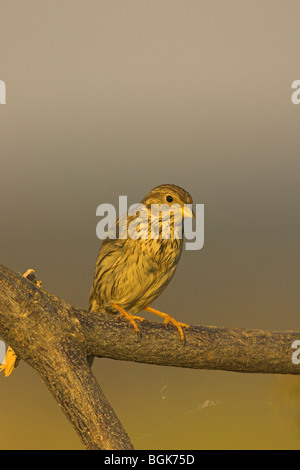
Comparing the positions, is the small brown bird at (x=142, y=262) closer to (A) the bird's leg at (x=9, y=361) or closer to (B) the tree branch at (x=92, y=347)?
(B) the tree branch at (x=92, y=347)

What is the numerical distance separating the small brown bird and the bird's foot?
0.63 metres

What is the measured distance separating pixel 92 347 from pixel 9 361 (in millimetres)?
497

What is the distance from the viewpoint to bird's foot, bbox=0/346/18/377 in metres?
3.00

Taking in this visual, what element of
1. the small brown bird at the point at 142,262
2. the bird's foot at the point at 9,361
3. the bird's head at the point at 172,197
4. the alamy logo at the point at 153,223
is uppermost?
the bird's head at the point at 172,197

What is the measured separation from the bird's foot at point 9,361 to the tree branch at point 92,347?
0.31 m

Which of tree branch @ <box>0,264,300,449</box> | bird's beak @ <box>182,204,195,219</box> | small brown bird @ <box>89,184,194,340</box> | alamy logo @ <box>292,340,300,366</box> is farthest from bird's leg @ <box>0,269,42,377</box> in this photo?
alamy logo @ <box>292,340,300,366</box>

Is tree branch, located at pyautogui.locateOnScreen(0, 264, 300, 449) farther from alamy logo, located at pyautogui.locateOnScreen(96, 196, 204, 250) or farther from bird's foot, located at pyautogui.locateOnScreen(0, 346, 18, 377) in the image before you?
alamy logo, located at pyautogui.locateOnScreen(96, 196, 204, 250)

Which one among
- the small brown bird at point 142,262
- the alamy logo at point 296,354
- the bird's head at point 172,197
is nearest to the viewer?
the alamy logo at point 296,354

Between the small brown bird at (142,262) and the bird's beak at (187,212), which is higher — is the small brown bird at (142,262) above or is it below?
below

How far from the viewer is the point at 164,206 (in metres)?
3.50

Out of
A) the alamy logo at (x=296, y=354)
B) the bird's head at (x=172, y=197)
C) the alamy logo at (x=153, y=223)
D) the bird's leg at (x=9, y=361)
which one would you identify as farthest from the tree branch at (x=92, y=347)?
the bird's head at (x=172, y=197)

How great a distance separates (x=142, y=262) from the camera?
3.36 meters

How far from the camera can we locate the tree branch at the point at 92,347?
2553 millimetres
